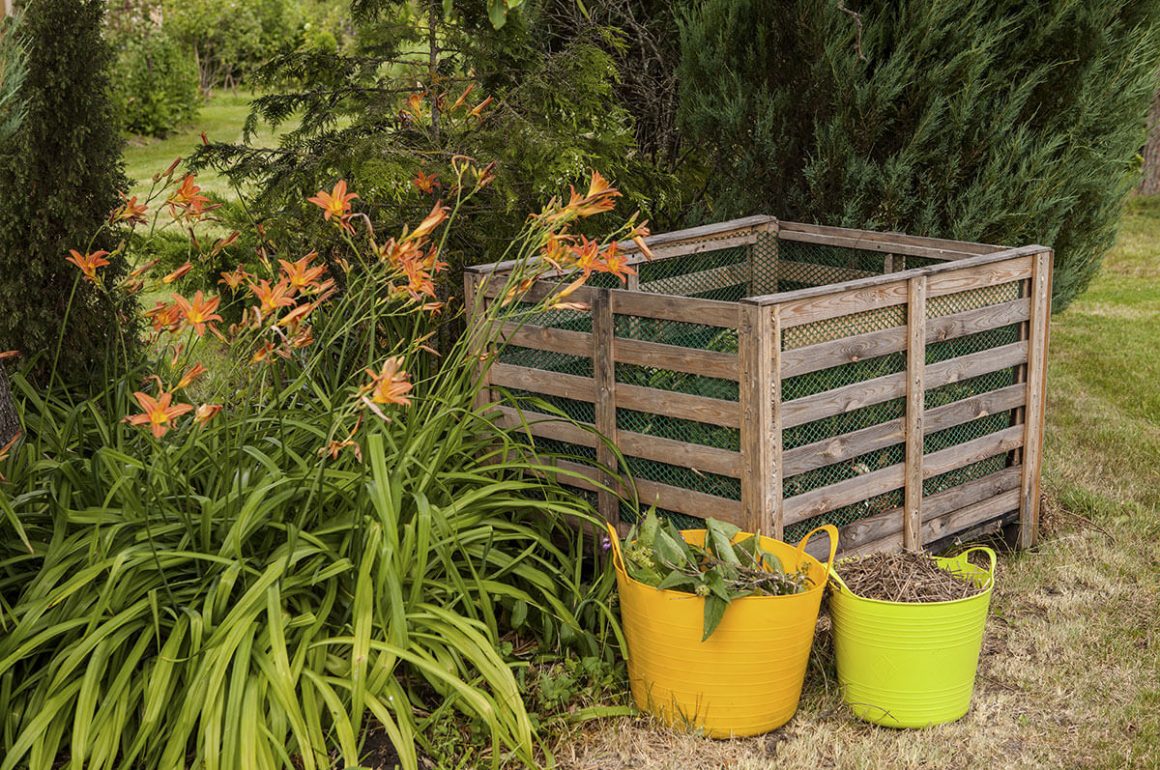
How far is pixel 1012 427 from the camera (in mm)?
4098

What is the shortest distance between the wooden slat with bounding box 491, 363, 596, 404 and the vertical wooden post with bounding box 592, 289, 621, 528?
0.18ft

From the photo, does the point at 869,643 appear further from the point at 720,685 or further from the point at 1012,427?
the point at 1012,427

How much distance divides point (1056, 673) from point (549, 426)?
1589mm

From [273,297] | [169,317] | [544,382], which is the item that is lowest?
[544,382]

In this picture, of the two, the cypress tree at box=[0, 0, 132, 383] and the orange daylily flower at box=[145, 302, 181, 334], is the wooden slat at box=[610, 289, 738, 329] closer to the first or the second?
the orange daylily flower at box=[145, 302, 181, 334]

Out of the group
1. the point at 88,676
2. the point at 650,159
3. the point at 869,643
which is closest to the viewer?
the point at 88,676

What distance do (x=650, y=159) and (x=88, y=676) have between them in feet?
12.9

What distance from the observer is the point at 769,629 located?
3023 millimetres

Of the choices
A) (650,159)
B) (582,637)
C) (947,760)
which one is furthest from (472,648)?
(650,159)

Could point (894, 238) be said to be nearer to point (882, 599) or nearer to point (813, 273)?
point (813, 273)

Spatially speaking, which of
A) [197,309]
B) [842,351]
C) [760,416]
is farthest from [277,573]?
[842,351]

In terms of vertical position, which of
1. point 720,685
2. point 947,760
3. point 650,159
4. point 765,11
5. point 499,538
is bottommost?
point 947,760

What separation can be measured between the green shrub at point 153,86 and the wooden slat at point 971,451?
11.8 m

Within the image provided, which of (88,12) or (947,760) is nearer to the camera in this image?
(947,760)
